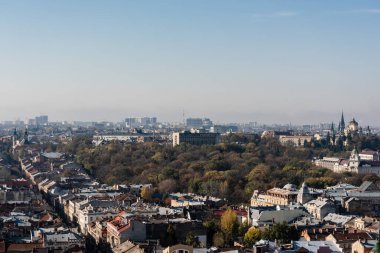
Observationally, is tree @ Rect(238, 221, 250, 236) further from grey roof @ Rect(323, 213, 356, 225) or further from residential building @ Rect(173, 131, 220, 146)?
residential building @ Rect(173, 131, 220, 146)

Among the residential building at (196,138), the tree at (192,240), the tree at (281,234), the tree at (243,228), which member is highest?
the residential building at (196,138)

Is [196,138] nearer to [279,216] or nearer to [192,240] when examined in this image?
[279,216]

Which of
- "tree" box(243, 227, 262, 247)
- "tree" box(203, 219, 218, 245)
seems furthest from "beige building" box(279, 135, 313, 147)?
"tree" box(243, 227, 262, 247)

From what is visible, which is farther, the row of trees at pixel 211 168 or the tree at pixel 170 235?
the row of trees at pixel 211 168

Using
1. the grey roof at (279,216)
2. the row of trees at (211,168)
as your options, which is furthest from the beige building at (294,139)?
the grey roof at (279,216)

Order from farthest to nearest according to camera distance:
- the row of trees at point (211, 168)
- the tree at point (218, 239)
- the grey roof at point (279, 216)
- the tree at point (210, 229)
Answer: the row of trees at point (211, 168)
the grey roof at point (279, 216)
the tree at point (210, 229)
the tree at point (218, 239)

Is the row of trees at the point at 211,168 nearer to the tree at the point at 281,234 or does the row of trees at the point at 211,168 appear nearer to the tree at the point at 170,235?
the tree at the point at 170,235

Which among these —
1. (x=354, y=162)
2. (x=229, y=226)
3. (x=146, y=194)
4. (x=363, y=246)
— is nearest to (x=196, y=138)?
(x=354, y=162)
